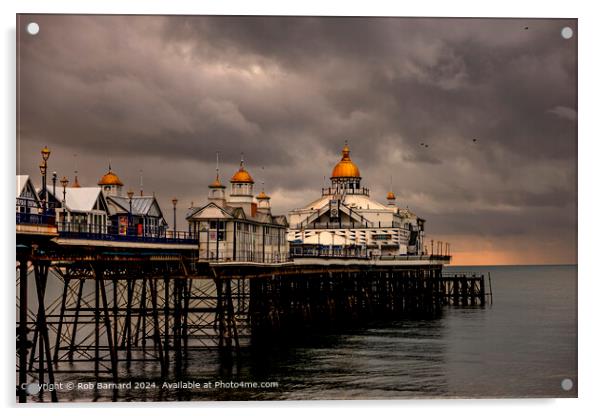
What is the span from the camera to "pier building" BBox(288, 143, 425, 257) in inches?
3327

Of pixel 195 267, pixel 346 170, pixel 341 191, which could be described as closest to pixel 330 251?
pixel 341 191

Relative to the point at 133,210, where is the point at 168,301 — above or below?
below

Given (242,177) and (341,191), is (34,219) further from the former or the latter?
(341,191)

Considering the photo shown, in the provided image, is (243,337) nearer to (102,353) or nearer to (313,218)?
(102,353)

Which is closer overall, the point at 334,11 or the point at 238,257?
the point at 334,11

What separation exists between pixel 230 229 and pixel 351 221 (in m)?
43.5

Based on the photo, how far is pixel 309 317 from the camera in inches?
2415

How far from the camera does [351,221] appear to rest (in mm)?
87188

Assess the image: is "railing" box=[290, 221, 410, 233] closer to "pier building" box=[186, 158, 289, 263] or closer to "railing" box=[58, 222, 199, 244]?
"pier building" box=[186, 158, 289, 263]

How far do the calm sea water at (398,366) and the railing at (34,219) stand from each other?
4.96 meters

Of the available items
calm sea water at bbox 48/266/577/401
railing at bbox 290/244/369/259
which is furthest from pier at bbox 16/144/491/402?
calm sea water at bbox 48/266/577/401

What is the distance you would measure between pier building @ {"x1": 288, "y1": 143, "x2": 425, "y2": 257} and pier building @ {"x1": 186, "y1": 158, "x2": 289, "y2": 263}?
30202mm
